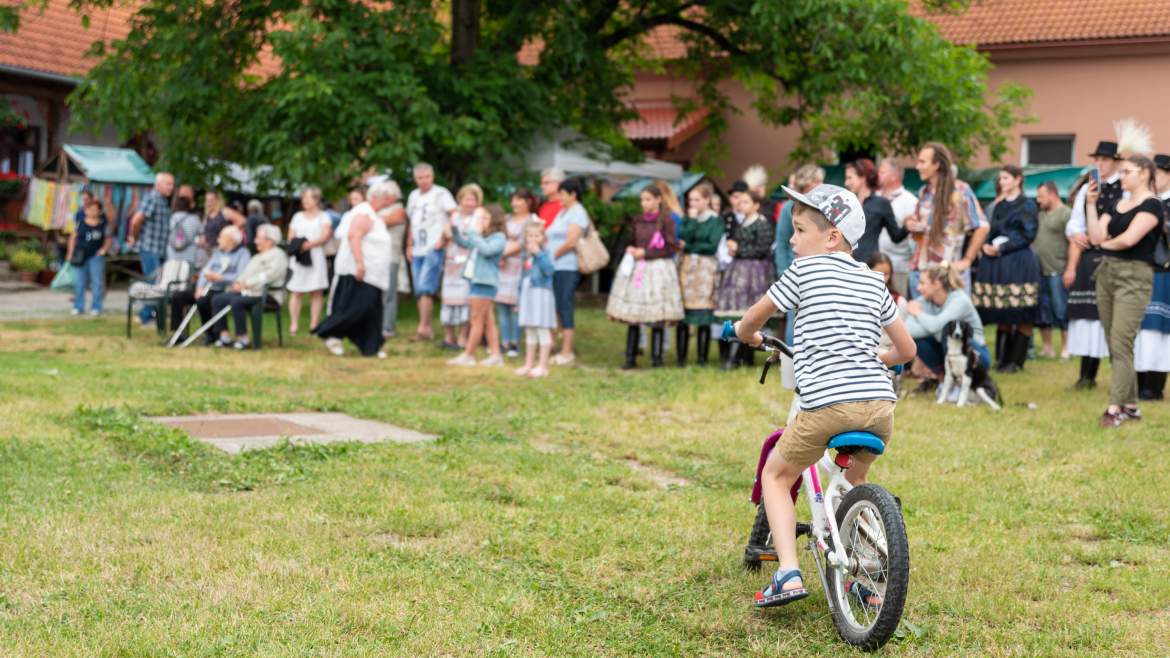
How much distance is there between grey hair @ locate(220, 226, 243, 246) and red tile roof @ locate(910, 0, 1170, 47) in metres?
15.6

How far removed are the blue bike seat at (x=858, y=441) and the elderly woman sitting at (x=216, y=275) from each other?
11.2 metres

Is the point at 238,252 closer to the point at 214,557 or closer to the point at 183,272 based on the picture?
the point at 183,272

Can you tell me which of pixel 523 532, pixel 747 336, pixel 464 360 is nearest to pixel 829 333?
pixel 747 336

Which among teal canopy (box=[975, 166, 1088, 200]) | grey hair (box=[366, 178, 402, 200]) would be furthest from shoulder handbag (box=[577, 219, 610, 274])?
teal canopy (box=[975, 166, 1088, 200])

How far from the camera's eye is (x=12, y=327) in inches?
638

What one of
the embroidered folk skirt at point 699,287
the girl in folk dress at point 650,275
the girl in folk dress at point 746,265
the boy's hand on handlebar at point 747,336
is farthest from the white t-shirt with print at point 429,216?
the boy's hand on handlebar at point 747,336

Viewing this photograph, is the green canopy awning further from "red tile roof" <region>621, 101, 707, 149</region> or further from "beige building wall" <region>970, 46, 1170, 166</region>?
"beige building wall" <region>970, 46, 1170, 166</region>

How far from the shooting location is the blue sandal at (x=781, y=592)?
460 centimetres

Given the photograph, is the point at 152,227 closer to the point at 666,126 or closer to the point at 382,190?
the point at 382,190

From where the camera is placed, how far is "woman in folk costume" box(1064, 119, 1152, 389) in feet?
32.0

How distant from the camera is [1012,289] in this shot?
12.5m

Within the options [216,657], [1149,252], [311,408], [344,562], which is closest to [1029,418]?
[1149,252]

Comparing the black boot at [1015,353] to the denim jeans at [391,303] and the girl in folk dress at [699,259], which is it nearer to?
the girl in folk dress at [699,259]

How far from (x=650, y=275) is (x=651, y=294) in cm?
19
